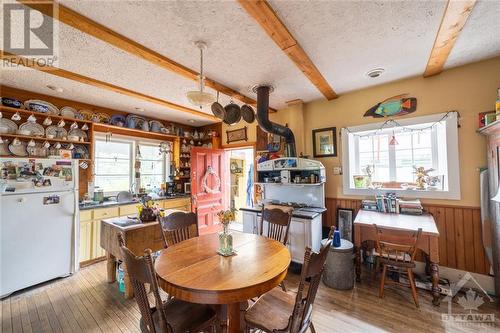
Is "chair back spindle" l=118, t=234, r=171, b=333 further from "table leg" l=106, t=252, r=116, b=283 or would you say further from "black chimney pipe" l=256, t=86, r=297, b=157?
"black chimney pipe" l=256, t=86, r=297, b=157

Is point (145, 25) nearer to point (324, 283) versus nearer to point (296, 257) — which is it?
point (296, 257)

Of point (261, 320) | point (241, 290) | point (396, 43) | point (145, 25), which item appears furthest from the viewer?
point (396, 43)

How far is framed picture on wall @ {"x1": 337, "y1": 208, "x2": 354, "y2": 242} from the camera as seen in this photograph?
3086 millimetres

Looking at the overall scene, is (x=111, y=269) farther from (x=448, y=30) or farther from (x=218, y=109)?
(x=448, y=30)

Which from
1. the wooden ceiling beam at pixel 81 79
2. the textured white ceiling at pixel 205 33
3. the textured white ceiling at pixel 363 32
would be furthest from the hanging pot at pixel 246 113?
the wooden ceiling beam at pixel 81 79

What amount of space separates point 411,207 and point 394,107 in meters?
1.36

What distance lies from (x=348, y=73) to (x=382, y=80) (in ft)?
2.03

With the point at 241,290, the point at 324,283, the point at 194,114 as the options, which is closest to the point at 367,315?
the point at 324,283

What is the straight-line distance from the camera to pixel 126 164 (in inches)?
167

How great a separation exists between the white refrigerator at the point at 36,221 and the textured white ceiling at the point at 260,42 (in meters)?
1.20

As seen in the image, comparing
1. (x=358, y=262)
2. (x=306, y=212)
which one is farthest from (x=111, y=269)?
(x=358, y=262)

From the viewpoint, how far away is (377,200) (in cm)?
285

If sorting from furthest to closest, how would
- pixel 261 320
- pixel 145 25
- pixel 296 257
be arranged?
pixel 296 257, pixel 145 25, pixel 261 320

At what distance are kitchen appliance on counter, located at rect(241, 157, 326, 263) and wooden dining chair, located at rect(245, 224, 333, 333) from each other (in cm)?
122
